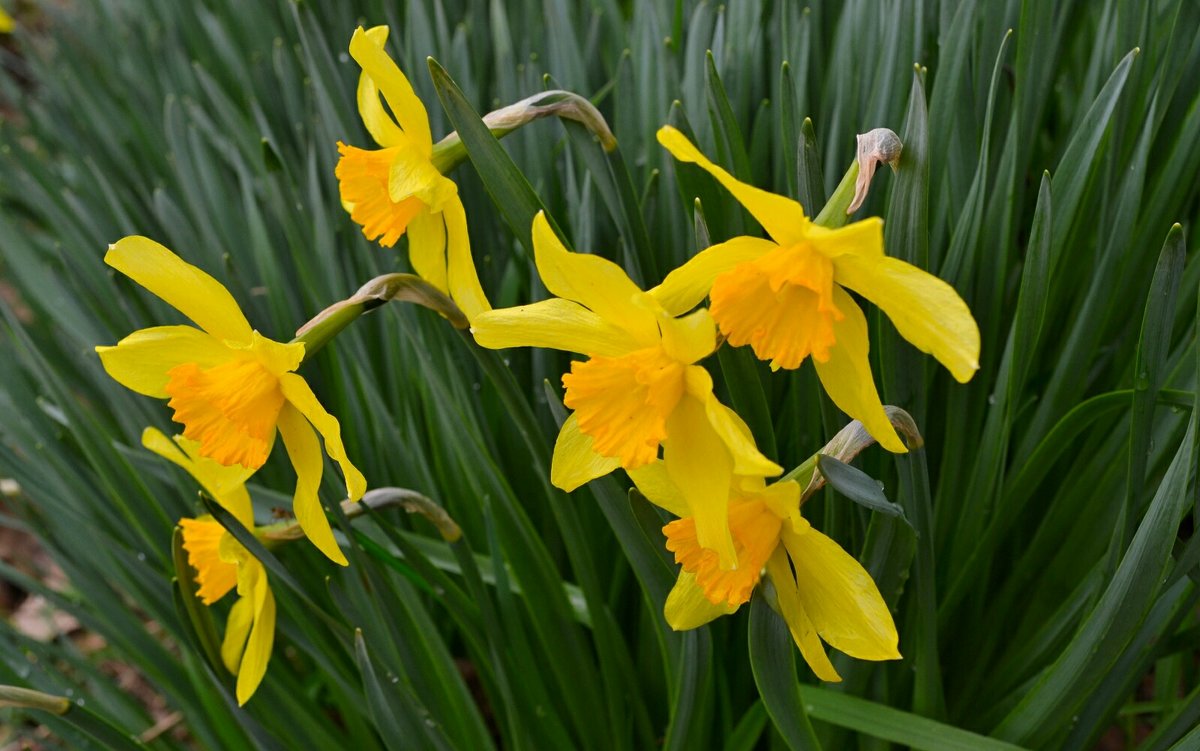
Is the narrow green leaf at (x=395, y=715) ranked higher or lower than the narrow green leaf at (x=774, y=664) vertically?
lower

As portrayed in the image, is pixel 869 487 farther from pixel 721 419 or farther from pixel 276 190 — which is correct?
pixel 276 190

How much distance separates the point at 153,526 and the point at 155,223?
780mm

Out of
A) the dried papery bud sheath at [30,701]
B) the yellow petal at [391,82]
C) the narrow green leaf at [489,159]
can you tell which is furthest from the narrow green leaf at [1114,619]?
the dried papery bud sheath at [30,701]

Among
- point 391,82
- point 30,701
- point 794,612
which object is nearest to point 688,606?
point 794,612

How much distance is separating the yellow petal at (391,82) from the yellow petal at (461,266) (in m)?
0.06

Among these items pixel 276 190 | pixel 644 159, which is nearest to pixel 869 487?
pixel 644 159

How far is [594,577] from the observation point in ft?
3.73

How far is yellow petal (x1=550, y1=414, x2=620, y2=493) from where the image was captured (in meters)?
0.80

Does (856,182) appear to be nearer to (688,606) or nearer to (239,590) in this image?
(688,606)

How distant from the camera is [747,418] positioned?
0.96 metres

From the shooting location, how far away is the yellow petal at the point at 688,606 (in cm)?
84

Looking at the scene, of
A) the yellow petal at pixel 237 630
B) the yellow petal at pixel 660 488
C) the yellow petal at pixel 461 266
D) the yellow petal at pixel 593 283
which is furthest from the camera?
the yellow petal at pixel 237 630

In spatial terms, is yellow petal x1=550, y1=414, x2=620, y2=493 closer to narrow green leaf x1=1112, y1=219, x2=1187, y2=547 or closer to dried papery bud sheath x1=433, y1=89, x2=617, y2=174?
dried papery bud sheath x1=433, y1=89, x2=617, y2=174

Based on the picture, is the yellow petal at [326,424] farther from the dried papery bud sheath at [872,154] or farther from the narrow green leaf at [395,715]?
the dried papery bud sheath at [872,154]
